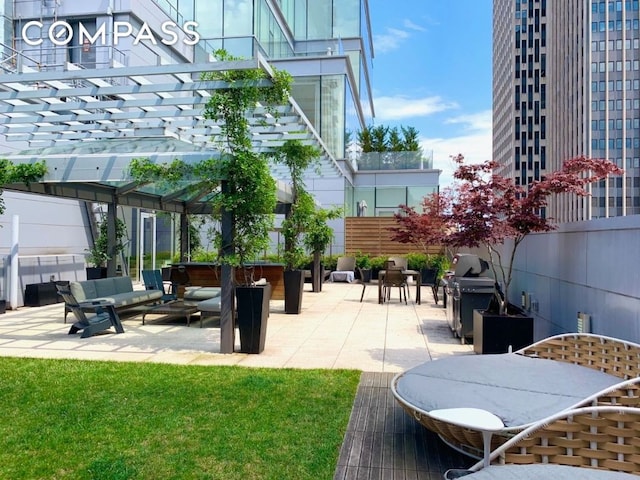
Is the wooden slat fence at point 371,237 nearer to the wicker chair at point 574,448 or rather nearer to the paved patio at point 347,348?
the paved patio at point 347,348

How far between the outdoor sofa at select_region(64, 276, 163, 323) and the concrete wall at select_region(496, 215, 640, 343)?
6456mm

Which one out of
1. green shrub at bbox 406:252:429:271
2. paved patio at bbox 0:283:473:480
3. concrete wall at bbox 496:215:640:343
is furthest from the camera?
green shrub at bbox 406:252:429:271

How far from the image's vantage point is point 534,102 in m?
86.3

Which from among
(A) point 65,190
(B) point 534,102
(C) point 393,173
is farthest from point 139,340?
(B) point 534,102

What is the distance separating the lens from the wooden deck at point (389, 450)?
Result: 2949 mm

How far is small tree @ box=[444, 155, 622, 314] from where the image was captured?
17.3 ft

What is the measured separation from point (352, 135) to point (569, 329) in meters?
19.3

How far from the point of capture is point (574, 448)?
2289mm

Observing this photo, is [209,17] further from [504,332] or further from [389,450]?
[389,450]

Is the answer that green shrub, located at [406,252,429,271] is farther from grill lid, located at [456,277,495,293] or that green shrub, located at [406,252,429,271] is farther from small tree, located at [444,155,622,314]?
small tree, located at [444,155,622,314]

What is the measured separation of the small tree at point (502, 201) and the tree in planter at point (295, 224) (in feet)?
13.4

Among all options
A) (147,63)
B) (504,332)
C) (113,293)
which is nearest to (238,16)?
(147,63)

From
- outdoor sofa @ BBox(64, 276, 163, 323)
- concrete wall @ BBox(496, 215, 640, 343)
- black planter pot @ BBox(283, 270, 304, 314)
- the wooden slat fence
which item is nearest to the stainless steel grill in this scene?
concrete wall @ BBox(496, 215, 640, 343)

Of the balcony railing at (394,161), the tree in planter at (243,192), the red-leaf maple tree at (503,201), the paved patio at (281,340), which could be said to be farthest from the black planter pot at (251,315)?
the balcony railing at (394,161)
